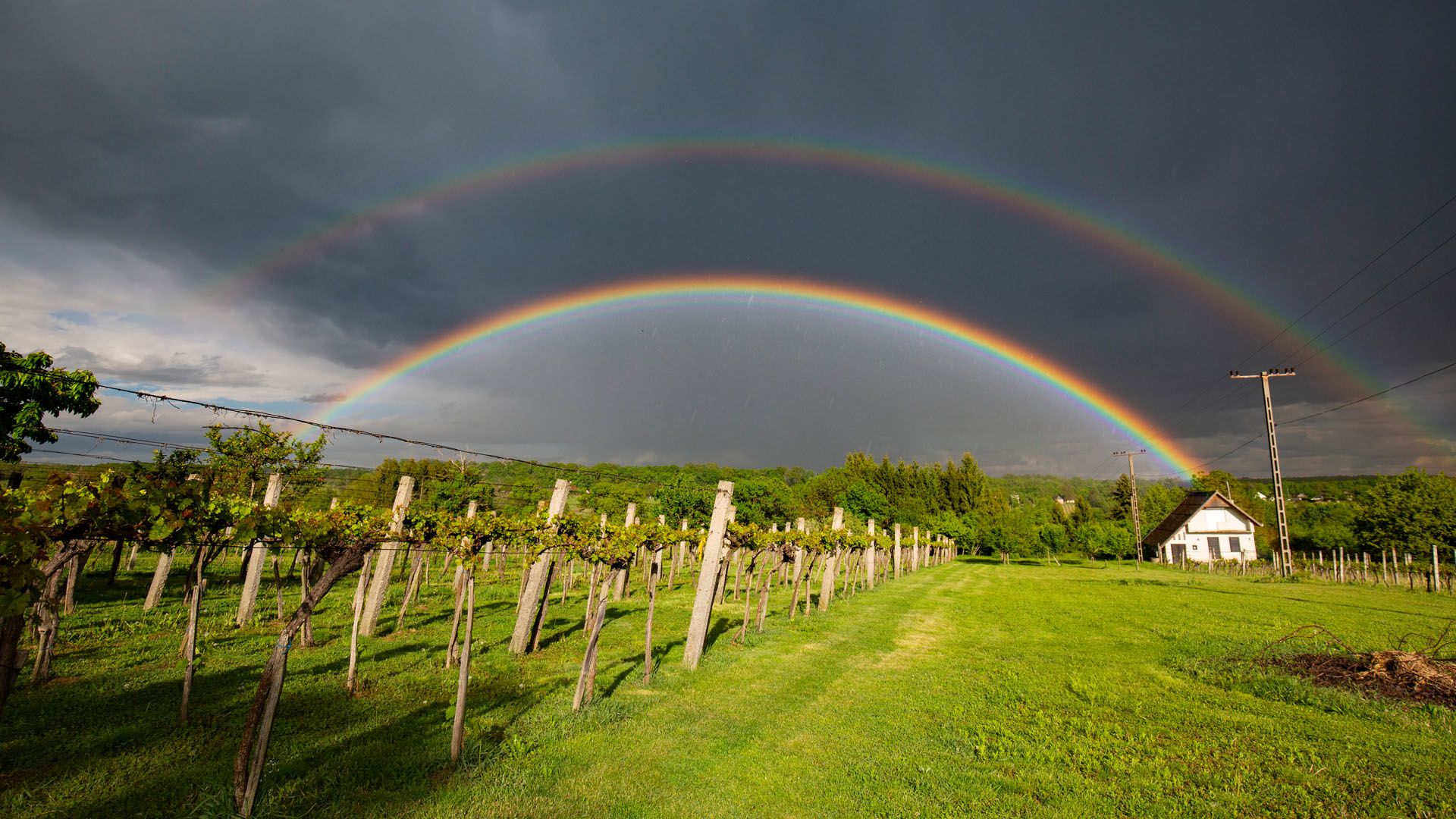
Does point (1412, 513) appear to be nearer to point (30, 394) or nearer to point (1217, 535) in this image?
point (1217, 535)

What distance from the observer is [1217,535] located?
63.6 m

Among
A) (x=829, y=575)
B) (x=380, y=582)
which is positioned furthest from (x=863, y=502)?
(x=380, y=582)

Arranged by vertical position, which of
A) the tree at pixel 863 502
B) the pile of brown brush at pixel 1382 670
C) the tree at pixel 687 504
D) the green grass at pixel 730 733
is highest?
the tree at pixel 863 502

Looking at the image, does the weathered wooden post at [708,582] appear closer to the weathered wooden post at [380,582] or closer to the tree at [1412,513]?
the weathered wooden post at [380,582]

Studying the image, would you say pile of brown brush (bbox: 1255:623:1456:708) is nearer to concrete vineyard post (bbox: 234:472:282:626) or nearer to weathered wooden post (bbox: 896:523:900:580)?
concrete vineyard post (bbox: 234:472:282:626)

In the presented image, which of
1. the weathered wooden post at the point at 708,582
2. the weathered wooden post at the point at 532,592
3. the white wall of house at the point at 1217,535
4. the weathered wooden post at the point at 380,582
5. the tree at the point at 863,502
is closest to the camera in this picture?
the weathered wooden post at the point at 708,582

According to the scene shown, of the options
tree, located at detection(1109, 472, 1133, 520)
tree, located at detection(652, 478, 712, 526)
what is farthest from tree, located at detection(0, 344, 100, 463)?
tree, located at detection(1109, 472, 1133, 520)

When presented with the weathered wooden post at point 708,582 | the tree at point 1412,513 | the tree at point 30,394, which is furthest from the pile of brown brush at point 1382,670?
the tree at point 1412,513

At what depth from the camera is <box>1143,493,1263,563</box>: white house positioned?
207ft

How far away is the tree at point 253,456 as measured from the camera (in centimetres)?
1839

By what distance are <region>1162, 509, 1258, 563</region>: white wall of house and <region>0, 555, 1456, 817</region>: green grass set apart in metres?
62.1

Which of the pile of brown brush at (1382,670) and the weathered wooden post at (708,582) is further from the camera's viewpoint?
the weathered wooden post at (708,582)

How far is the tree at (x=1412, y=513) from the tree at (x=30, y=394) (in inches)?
Result: 2581

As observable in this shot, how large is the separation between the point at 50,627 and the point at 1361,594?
44.9 metres
